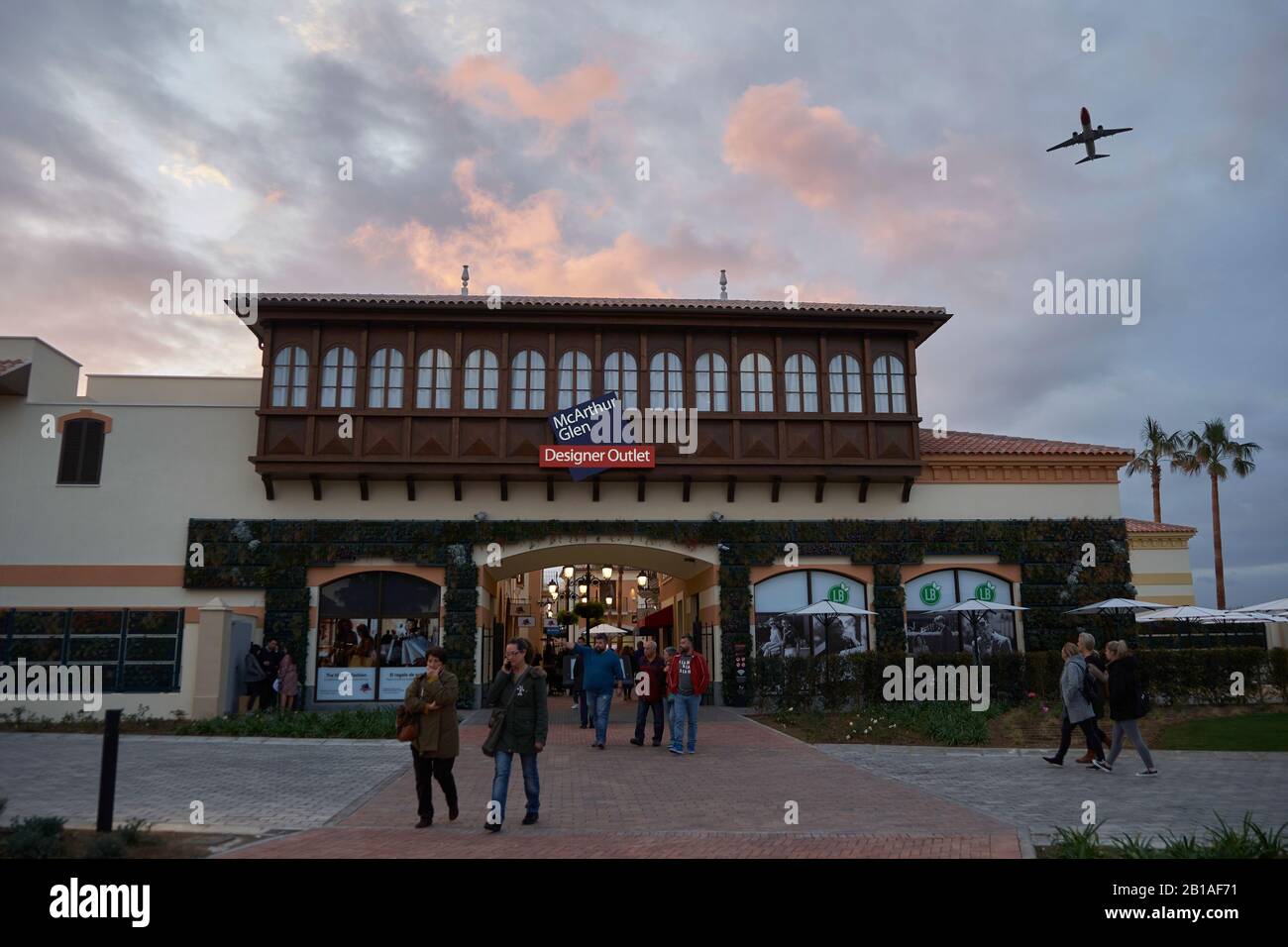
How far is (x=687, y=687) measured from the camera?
15.0 metres

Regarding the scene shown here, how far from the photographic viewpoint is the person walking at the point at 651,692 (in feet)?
52.8

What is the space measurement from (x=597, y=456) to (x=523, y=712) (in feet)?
45.6

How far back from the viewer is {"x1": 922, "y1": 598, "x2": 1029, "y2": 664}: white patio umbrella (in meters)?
22.5

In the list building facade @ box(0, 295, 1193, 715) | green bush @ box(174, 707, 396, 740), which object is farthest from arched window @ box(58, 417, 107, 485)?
green bush @ box(174, 707, 396, 740)

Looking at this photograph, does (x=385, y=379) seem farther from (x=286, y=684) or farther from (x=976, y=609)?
(x=976, y=609)

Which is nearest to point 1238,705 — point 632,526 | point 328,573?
point 632,526

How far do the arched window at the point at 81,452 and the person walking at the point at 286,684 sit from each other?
7.07 m

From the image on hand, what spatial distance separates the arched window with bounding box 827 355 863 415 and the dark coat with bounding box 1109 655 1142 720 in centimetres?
1199

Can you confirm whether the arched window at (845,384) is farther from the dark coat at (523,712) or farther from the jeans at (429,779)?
the jeans at (429,779)

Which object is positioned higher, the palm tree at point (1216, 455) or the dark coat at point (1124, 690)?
the palm tree at point (1216, 455)

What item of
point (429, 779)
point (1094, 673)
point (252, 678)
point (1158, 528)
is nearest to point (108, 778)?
point (429, 779)

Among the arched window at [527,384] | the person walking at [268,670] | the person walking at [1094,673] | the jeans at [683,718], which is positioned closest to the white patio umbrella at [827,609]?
the jeans at [683,718]

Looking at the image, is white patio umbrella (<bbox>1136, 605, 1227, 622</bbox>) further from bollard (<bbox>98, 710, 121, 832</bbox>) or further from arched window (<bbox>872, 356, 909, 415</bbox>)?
bollard (<bbox>98, 710, 121, 832</bbox>)
